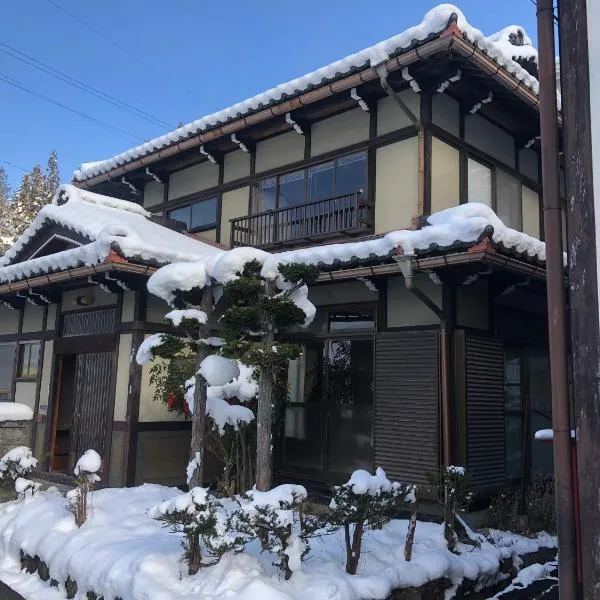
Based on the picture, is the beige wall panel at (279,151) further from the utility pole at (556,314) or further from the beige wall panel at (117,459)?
the utility pole at (556,314)

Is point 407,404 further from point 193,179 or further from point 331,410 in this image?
point 193,179

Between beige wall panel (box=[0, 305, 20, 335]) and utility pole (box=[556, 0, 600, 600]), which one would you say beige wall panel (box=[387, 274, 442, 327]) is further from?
beige wall panel (box=[0, 305, 20, 335])

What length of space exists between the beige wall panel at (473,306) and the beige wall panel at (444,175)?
4.52ft

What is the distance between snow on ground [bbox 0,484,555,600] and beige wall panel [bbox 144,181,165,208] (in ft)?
24.6

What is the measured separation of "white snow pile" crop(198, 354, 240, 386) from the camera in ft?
18.9

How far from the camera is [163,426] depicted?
9266 mm

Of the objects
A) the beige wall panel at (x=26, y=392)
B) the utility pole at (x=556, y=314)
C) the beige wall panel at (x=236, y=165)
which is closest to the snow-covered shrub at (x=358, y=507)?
the utility pole at (x=556, y=314)

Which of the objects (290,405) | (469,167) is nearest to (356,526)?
(290,405)

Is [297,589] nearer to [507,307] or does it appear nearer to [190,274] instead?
[190,274]

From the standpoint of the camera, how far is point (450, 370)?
7262 millimetres

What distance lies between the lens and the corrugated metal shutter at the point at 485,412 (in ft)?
24.3

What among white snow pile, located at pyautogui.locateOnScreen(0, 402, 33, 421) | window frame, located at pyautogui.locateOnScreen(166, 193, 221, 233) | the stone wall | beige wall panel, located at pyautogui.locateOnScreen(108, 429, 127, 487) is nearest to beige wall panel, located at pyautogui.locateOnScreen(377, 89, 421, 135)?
window frame, located at pyautogui.locateOnScreen(166, 193, 221, 233)

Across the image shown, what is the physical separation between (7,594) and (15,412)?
493 cm

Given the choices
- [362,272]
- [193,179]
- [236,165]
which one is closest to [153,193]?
[193,179]
